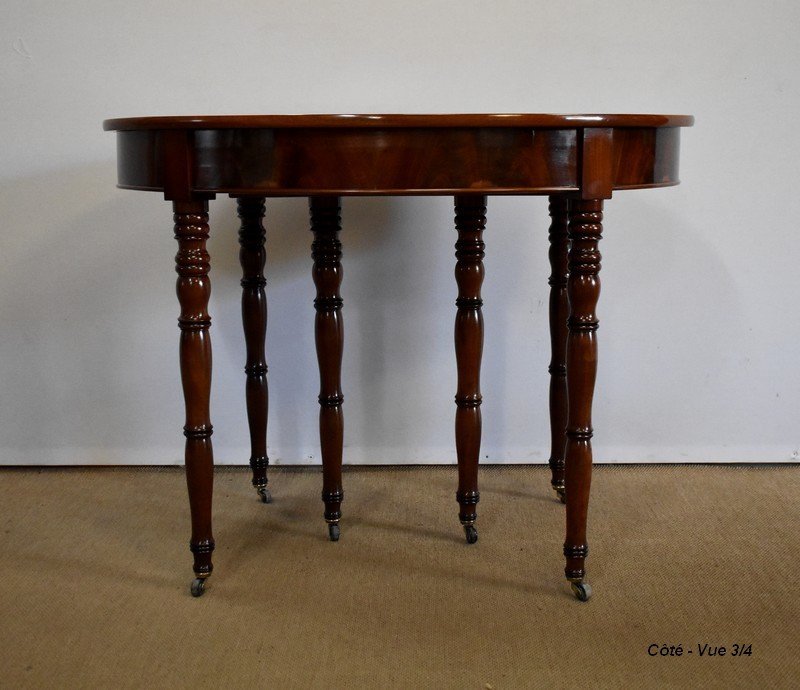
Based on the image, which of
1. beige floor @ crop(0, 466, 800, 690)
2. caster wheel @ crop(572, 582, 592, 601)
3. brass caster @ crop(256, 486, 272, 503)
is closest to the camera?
beige floor @ crop(0, 466, 800, 690)

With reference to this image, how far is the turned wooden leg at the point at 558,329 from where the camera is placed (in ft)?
7.50

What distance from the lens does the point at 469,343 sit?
2.21 m

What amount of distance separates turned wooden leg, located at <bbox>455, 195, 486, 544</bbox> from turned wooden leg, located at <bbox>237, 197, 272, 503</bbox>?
0.47 m

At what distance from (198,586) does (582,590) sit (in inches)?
29.0

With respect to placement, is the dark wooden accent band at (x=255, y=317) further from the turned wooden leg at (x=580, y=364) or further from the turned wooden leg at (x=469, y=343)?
the turned wooden leg at (x=580, y=364)

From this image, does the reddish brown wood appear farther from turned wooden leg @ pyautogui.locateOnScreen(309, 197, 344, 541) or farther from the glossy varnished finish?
turned wooden leg @ pyautogui.locateOnScreen(309, 197, 344, 541)

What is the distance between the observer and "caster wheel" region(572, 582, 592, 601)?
191cm

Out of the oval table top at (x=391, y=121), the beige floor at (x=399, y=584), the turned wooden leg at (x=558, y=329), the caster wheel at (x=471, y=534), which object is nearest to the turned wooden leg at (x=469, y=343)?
the caster wheel at (x=471, y=534)

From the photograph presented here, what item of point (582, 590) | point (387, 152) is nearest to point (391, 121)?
point (387, 152)

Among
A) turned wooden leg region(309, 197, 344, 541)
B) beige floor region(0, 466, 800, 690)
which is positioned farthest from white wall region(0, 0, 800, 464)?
turned wooden leg region(309, 197, 344, 541)

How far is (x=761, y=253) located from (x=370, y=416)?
3.69ft

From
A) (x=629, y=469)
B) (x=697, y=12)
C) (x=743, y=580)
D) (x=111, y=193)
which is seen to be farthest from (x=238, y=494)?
(x=697, y=12)

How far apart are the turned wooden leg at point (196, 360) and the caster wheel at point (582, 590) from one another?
71 centimetres

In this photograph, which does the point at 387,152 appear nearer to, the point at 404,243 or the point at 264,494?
the point at 404,243
